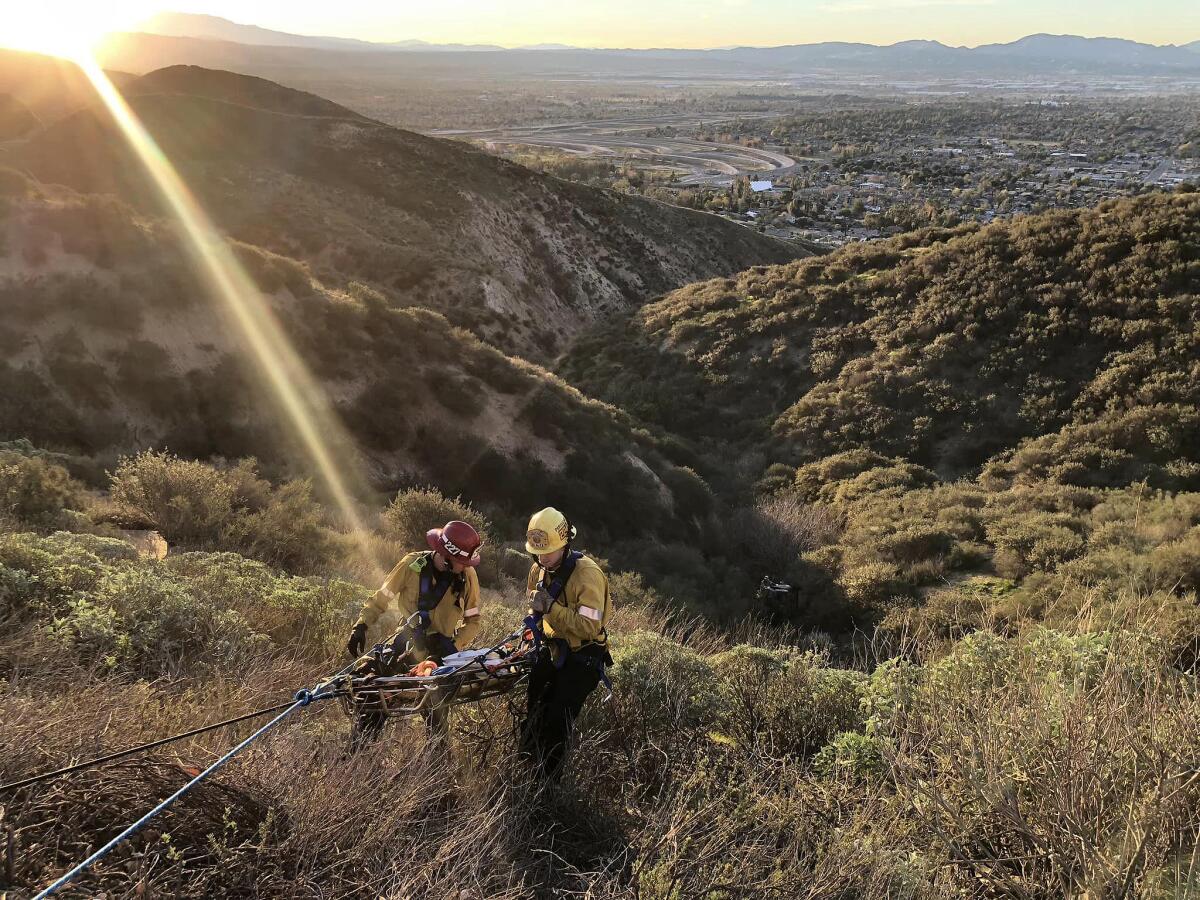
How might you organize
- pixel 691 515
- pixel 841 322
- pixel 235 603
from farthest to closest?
pixel 841 322, pixel 691 515, pixel 235 603

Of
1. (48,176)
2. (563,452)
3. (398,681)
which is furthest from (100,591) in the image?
(48,176)

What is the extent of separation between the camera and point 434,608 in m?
5.11

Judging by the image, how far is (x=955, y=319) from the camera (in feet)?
79.3

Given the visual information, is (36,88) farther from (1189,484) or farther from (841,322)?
(1189,484)

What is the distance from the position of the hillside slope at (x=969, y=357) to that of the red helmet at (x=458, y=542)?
56.8 ft

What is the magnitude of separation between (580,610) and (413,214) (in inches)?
1602

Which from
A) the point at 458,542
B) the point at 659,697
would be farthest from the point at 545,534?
the point at 659,697

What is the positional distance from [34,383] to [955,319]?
→ 1014 inches

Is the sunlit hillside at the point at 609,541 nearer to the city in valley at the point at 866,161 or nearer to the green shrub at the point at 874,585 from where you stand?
the green shrub at the point at 874,585

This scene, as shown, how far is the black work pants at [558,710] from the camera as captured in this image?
4.57m

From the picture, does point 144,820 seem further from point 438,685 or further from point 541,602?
point 541,602

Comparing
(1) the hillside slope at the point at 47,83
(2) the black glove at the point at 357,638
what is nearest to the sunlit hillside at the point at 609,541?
(2) the black glove at the point at 357,638

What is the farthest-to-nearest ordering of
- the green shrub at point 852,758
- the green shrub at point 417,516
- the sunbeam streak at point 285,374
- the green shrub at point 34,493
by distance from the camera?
the sunbeam streak at point 285,374 → the green shrub at point 417,516 → the green shrub at point 34,493 → the green shrub at point 852,758

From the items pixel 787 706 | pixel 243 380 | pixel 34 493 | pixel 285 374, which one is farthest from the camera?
pixel 285 374
